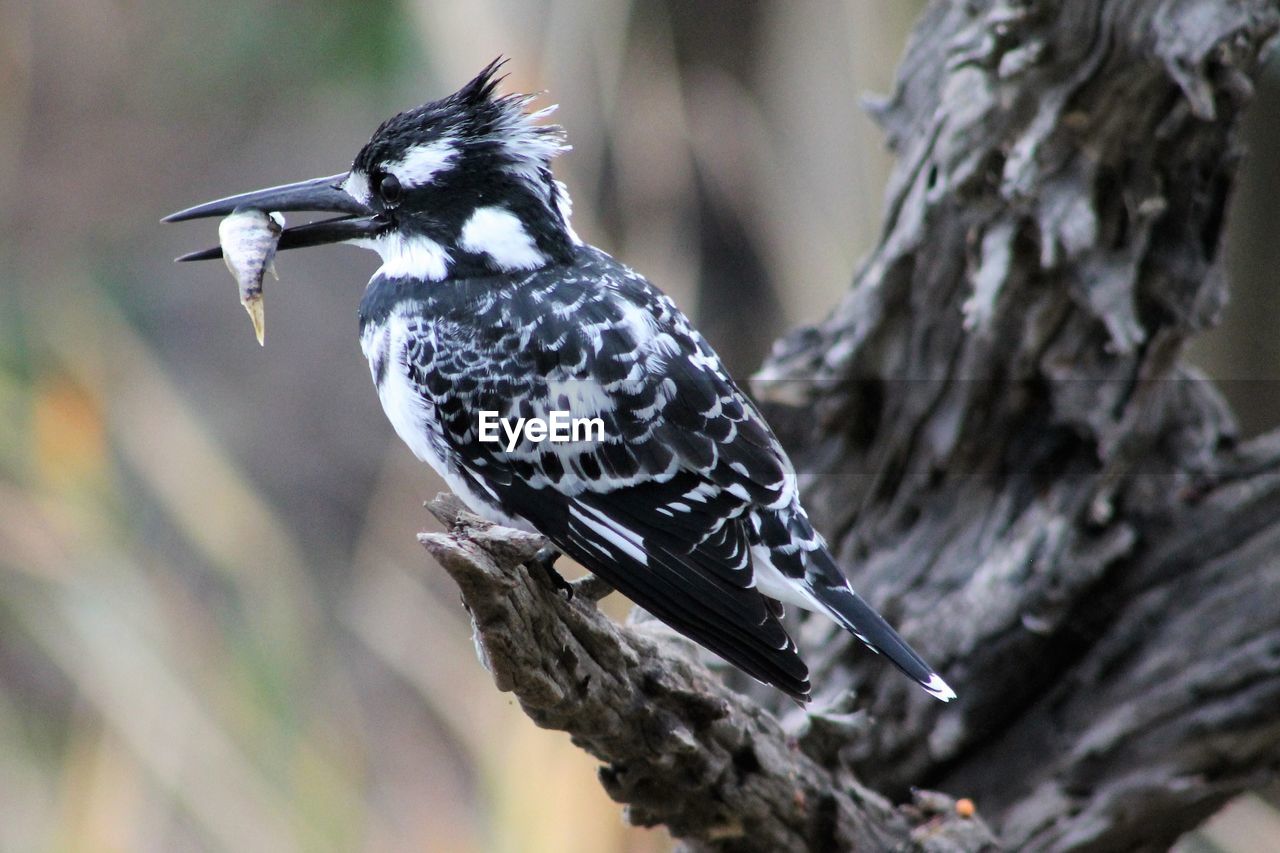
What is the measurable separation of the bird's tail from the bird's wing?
0.38 feet

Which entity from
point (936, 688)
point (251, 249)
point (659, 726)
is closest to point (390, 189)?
point (251, 249)

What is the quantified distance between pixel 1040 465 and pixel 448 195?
1.25 m

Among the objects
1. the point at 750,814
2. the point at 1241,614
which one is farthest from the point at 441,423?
the point at 1241,614

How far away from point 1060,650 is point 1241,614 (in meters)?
0.33

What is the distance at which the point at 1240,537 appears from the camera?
7.79 feet

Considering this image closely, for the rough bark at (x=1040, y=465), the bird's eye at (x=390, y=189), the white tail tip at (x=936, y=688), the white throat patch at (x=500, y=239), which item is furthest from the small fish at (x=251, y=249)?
the white tail tip at (x=936, y=688)

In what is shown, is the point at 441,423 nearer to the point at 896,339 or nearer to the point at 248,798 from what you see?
the point at 896,339

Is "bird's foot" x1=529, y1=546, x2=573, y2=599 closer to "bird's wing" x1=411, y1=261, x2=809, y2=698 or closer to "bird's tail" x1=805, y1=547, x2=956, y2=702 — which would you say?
"bird's wing" x1=411, y1=261, x2=809, y2=698

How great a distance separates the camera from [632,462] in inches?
72.2

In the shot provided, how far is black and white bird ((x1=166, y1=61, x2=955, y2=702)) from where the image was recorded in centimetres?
178

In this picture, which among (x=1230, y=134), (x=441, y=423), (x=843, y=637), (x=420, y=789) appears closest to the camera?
(x=441, y=423)

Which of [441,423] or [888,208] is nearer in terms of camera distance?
[441,423]

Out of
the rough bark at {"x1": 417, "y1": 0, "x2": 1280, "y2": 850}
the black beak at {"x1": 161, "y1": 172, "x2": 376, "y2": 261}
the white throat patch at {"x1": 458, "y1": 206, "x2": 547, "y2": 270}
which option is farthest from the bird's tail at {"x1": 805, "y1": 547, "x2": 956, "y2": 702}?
the black beak at {"x1": 161, "y1": 172, "x2": 376, "y2": 261}

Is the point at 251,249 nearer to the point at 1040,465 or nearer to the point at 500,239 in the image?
the point at 500,239
